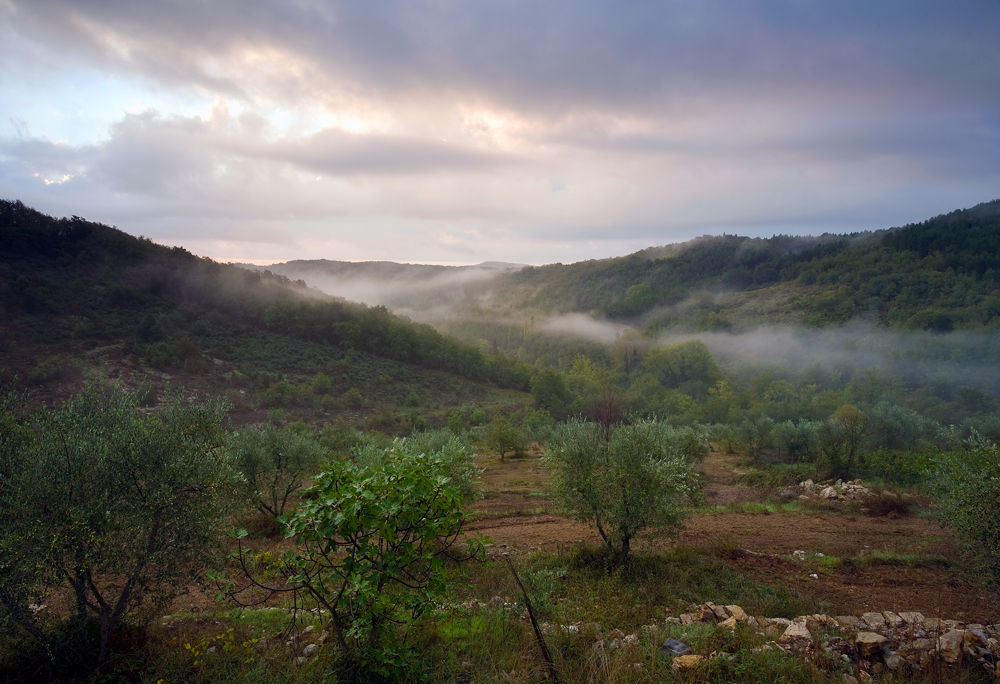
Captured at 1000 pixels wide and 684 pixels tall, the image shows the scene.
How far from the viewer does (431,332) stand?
72.6m

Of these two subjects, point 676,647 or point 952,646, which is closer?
point 676,647

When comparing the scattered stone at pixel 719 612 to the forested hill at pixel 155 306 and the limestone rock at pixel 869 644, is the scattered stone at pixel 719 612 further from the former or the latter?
the forested hill at pixel 155 306

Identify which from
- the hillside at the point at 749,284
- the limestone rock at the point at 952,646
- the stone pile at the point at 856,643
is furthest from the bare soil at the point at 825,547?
the hillside at the point at 749,284

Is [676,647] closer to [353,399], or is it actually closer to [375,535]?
[375,535]

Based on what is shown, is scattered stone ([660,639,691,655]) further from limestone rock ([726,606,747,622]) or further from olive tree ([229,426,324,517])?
olive tree ([229,426,324,517])

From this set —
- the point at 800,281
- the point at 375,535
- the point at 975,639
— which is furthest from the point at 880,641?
the point at 800,281

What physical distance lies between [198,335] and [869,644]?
56421 mm

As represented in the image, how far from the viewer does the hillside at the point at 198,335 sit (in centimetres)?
3809

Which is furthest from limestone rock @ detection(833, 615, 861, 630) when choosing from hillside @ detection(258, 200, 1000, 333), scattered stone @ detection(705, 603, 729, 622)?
hillside @ detection(258, 200, 1000, 333)

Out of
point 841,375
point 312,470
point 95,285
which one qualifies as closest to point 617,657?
point 312,470

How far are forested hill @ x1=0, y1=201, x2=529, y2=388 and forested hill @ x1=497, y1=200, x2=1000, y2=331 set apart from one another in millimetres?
70644

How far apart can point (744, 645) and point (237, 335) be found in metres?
57.1

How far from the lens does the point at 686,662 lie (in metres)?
5.51

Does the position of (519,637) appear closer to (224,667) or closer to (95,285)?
(224,667)
